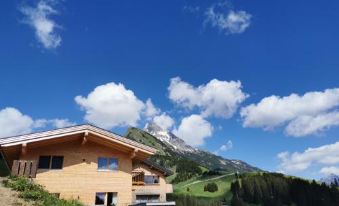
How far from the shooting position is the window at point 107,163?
86.0ft

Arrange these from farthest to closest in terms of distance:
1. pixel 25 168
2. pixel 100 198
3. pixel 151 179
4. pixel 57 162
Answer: pixel 151 179 → pixel 100 198 → pixel 57 162 → pixel 25 168

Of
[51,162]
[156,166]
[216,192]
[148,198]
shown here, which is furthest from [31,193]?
[216,192]

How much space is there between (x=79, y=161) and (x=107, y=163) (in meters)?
2.08

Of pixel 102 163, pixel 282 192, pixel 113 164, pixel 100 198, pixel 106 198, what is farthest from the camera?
pixel 282 192

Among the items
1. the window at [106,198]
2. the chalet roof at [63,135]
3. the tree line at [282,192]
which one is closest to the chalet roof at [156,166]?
the chalet roof at [63,135]

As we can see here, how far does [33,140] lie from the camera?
927 inches

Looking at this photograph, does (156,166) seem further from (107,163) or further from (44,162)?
(44,162)

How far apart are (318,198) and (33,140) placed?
265 feet

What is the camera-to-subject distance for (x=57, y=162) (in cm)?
2503

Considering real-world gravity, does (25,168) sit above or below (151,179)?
below

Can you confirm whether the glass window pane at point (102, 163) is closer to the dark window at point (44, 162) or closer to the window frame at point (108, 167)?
the window frame at point (108, 167)

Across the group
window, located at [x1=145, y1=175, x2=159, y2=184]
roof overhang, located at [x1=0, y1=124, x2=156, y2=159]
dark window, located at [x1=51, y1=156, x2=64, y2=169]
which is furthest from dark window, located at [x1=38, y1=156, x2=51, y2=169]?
window, located at [x1=145, y1=175, x2=159, y2=184]

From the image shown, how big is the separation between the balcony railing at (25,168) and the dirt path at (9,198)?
3950 millimetres

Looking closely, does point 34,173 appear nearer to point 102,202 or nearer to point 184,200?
point 102,202
